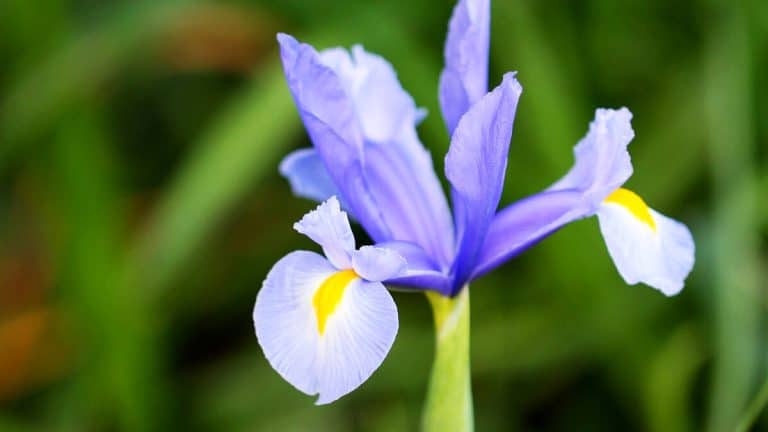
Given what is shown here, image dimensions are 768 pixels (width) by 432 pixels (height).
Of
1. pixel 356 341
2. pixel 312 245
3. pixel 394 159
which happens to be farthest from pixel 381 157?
pixel 312 245

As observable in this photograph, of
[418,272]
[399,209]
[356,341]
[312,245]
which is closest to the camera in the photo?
[356,341]

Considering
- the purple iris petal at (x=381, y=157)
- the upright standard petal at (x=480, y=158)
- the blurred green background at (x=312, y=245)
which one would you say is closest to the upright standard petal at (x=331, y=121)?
the purple iris petal at (x=381, y=157)

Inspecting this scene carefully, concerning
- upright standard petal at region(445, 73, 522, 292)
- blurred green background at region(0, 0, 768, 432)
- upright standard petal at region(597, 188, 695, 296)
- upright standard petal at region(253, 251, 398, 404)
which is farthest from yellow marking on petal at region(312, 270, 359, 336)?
blurred green background at region(0, 0, 768, 432)

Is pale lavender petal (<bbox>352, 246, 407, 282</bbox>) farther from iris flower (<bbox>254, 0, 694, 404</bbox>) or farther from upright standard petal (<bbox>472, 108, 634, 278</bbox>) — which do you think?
upright standard petal (<bbox>472, 108, 634, 278</bbox>)

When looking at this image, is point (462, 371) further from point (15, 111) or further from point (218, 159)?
point (15, 111)

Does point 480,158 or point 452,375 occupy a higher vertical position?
point 480,158

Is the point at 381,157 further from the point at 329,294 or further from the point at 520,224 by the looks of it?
the point at 329,294
